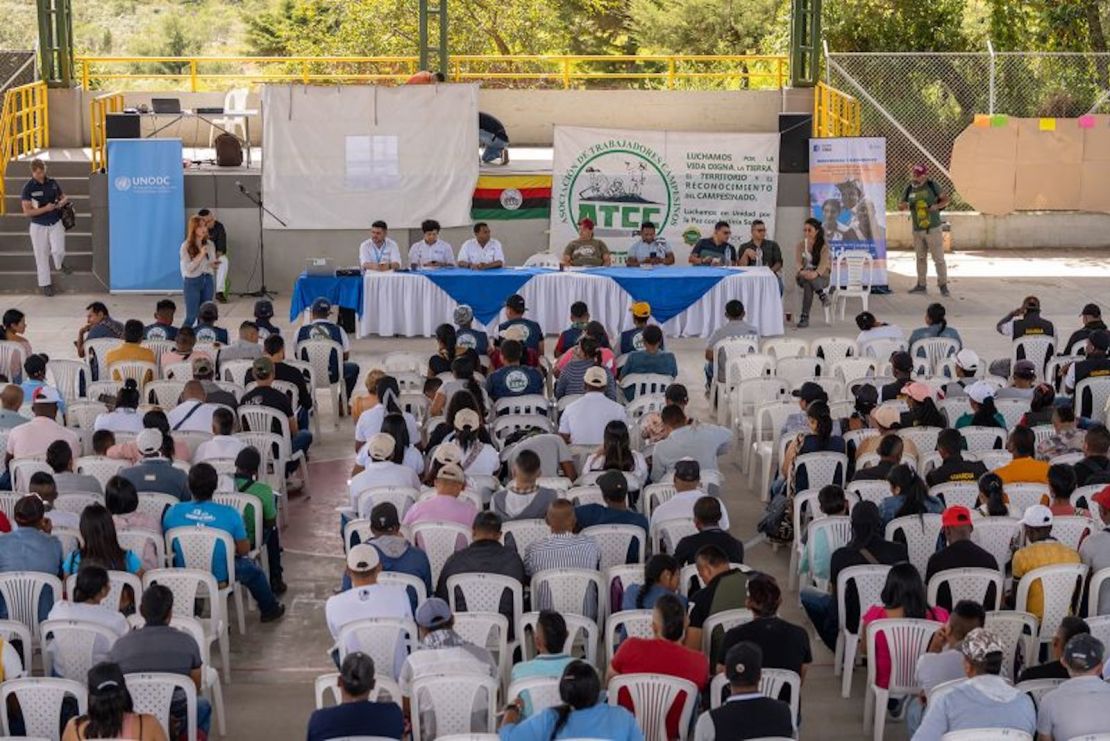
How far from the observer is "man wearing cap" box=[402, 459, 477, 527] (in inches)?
416

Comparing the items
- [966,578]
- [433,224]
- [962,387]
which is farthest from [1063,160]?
[966,578]

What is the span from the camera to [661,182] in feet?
75.9

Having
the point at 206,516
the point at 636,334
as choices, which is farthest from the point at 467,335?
the point at 206,516

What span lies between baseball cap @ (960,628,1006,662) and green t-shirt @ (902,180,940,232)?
15450mm

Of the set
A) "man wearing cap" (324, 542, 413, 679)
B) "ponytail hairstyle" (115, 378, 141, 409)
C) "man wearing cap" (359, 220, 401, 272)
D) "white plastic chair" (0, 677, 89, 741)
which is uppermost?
"man wearing cap" (359, 220, 401, 272)

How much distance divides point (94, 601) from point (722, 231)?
40.5ft

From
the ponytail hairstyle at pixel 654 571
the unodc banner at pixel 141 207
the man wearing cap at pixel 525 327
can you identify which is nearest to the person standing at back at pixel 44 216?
the unodc banner at pixel 141 207

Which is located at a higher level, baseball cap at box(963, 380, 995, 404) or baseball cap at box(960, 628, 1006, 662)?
baseball cap at box(963, 380, 995, 404)

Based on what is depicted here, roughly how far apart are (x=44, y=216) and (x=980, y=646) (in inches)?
669

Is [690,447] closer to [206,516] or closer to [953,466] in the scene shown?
[953,466]

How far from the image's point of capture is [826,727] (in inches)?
376

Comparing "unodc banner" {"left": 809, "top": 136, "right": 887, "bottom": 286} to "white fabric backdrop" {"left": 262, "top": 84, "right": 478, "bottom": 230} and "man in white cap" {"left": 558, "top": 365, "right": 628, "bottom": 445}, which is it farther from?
"man in white cap" {"left": 558, "top": 365, "right": 628, "bottom": 445}

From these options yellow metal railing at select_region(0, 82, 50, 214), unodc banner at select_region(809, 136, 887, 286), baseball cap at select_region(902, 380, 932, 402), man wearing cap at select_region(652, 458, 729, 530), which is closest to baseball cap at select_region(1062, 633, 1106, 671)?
man wearing cap at select_region(652, 458, 729, 530)

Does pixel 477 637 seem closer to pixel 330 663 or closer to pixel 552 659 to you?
pixel 552 659
